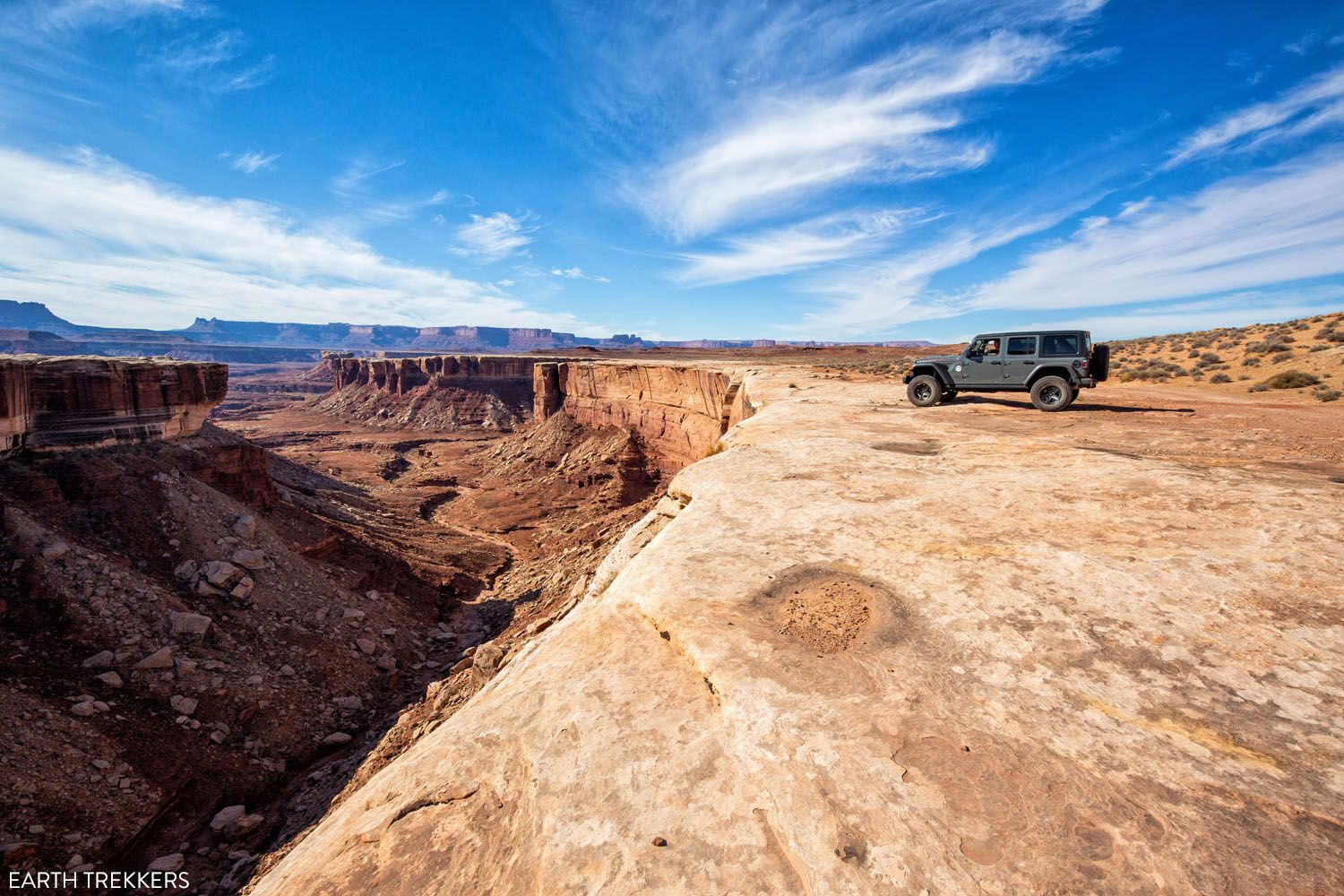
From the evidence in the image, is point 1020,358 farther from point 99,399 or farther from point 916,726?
point 99,399

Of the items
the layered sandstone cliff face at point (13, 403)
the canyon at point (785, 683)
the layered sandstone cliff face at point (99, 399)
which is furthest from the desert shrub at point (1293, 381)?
the layered sandstone cliff face at point (13, 403)

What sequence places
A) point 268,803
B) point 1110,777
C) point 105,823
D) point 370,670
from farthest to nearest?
point 370,670, point 268,803, point 105,823, point 1110,777

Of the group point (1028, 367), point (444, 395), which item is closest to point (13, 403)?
point (1028, 367)

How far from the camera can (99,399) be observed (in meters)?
13.0

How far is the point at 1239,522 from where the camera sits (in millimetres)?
4848

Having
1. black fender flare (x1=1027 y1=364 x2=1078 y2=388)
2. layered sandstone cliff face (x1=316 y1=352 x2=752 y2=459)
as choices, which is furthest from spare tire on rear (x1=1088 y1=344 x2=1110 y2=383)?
layered sandstone cliff face (x1=316 y1=352 x2=752 y2=459)

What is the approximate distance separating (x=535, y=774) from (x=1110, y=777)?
290 centimetres

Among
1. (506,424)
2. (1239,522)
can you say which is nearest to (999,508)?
(1239,522)

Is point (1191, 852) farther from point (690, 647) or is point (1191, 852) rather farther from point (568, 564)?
point (568, 564)

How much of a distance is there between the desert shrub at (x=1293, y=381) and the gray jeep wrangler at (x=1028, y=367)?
31.8 ft

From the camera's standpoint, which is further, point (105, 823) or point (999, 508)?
point (105, 823)

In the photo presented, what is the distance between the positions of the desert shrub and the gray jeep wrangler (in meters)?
9.69

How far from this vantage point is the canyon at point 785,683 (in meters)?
2.38

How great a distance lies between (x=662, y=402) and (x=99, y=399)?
79.2 feet
